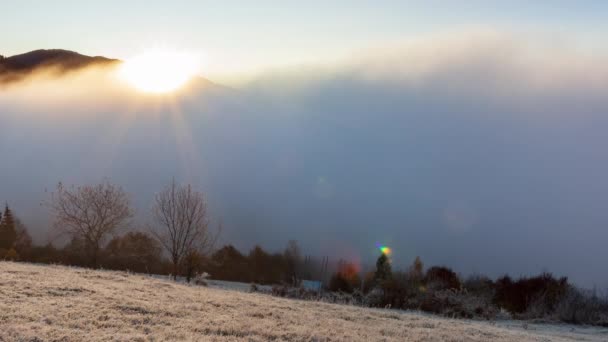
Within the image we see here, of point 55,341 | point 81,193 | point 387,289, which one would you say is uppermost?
point 81,193

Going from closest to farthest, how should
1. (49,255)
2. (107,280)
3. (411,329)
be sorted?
(411,329) < (107,280) < (49,255)

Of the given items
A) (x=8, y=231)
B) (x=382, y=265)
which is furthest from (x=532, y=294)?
(x=8, y=231)

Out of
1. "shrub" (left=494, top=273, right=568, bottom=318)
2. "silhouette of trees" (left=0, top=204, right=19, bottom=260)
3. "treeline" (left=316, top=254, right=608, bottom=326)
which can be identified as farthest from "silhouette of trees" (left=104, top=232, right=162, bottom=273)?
"shrub" (left=494, top=273, right=568, bottom=318)

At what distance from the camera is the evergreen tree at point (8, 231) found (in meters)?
30.8

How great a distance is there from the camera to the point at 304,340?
32.2ft

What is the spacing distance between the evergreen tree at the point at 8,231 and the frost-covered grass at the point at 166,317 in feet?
59.9

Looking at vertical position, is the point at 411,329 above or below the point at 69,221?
below

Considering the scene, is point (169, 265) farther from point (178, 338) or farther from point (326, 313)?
point (178, 338)

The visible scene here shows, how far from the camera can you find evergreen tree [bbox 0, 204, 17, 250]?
30.8 metres

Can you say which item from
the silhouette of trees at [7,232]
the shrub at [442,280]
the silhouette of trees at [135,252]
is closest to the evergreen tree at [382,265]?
the shrub at [442,280]

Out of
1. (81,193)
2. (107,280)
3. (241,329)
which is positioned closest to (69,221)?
(81,193)

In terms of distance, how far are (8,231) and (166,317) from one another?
85.3 ft

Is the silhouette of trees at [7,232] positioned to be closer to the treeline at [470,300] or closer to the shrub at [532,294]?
the treeline at [470,300]

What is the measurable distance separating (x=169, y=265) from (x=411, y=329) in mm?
20191
